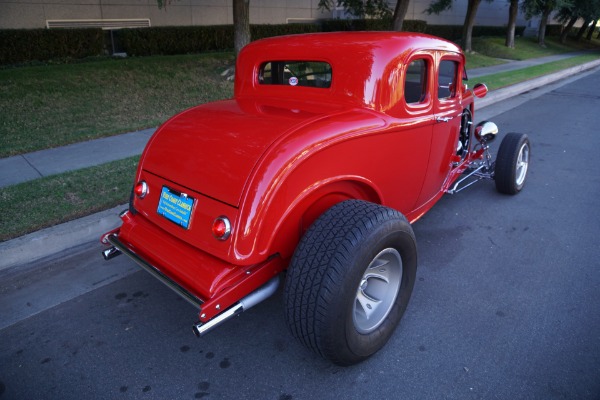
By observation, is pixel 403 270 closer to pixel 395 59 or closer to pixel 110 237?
pixel 395 59

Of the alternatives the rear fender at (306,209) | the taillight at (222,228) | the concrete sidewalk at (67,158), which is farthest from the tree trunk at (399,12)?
the taillight at (222,228)

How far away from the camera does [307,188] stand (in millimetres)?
2590

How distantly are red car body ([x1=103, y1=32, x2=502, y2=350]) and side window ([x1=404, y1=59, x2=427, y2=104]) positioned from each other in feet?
0.06

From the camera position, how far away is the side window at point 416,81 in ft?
11.3

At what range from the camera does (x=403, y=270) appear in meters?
2.79

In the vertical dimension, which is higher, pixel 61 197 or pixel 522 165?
pixel 522 165

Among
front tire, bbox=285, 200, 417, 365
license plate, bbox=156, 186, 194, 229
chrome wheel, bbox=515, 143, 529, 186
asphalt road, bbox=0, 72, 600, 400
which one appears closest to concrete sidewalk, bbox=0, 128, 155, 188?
asphalt road, bbox=0, 72, 600, 400

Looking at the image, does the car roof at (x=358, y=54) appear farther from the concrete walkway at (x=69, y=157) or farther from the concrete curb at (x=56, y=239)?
the concrete walkway at (x=69, y=157)

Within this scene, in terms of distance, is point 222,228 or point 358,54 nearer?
point 222,228

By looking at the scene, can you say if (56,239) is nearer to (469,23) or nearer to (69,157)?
(69,157)

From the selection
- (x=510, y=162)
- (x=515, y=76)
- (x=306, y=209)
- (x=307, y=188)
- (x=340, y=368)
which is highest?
(x=307, y=188)

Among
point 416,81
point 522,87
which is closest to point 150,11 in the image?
point 522,87

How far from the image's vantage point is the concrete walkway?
5238mm

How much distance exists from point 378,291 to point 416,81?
1.72 metres
